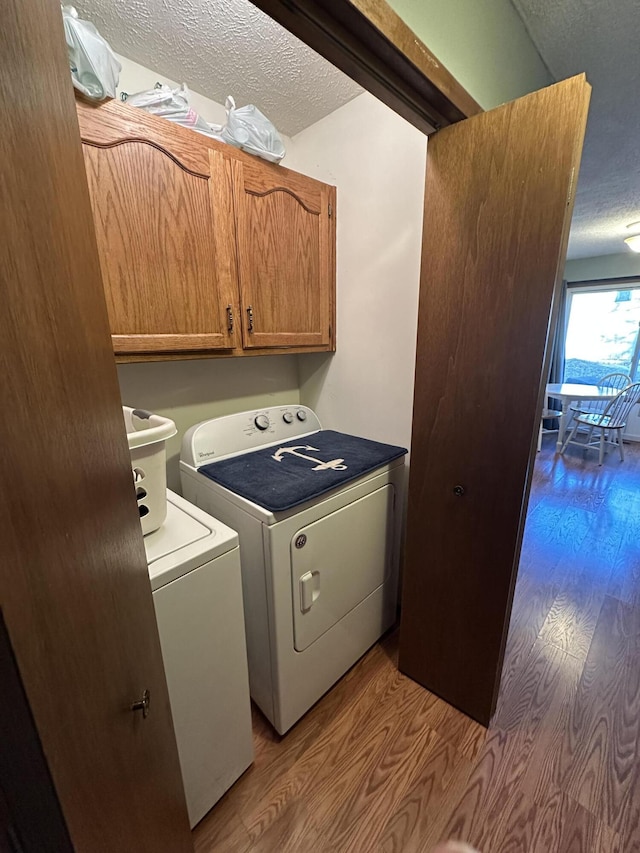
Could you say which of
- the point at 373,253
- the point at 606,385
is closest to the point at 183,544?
the point at 373,253

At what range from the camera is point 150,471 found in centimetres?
98

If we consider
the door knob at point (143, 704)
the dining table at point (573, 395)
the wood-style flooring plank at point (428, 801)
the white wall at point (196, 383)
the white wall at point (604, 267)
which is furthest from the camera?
the white wall at point (604, 267)

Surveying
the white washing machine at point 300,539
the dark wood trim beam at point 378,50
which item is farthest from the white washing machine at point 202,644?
the dark wood trim beam at point 378,50

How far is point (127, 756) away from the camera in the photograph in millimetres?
571

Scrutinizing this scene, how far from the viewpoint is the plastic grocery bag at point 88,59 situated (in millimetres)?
931

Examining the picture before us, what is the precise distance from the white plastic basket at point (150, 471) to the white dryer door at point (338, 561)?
17.4 inches

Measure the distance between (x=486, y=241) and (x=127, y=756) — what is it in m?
1.43

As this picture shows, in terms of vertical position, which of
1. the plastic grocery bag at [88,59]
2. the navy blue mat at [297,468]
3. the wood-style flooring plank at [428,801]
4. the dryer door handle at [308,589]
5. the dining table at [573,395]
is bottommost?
the wood-style flooring plank at [428,801]

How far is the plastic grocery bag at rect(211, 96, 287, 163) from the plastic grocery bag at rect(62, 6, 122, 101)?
1.30 feet

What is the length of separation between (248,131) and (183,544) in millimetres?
1509

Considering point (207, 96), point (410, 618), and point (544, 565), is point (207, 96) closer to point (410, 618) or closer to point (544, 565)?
point (410, 618)

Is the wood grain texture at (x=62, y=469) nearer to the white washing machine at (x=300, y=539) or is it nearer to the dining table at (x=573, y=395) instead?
the white washing machine at (x=300, y=539)

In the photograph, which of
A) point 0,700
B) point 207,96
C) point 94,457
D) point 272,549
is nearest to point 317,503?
point 272,549

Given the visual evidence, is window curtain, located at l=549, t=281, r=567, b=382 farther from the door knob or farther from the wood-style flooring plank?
the door knob
